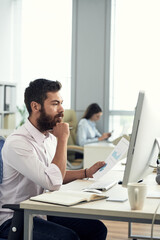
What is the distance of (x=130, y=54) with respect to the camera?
6.75 metres

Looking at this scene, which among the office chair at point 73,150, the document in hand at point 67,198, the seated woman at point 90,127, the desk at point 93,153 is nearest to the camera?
the document in hand at point 67,198

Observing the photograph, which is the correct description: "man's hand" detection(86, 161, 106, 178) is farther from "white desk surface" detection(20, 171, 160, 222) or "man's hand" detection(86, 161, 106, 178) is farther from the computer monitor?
"white desk surface" detection(20, 171, 160, 222)

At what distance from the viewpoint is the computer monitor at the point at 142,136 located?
4.91ft

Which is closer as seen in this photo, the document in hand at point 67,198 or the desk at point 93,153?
the document in hand at point 67,198

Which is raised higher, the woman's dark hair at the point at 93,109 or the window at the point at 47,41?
the window at the point at 47,41

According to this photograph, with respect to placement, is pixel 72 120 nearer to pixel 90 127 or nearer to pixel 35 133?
pixel 90 127

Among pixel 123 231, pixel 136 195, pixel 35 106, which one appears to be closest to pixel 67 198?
pixel 136 195

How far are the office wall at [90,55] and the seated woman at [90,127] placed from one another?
18.9 inches

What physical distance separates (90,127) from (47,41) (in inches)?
72.8

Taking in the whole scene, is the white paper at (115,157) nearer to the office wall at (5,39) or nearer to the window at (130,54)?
the window at (130,54)

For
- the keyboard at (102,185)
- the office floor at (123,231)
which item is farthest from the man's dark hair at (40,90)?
the office floor at (123,231)

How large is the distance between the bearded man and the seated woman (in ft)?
12.2

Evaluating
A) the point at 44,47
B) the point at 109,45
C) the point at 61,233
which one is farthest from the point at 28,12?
A: the point at 61,233

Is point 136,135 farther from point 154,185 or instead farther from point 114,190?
point 154,185
